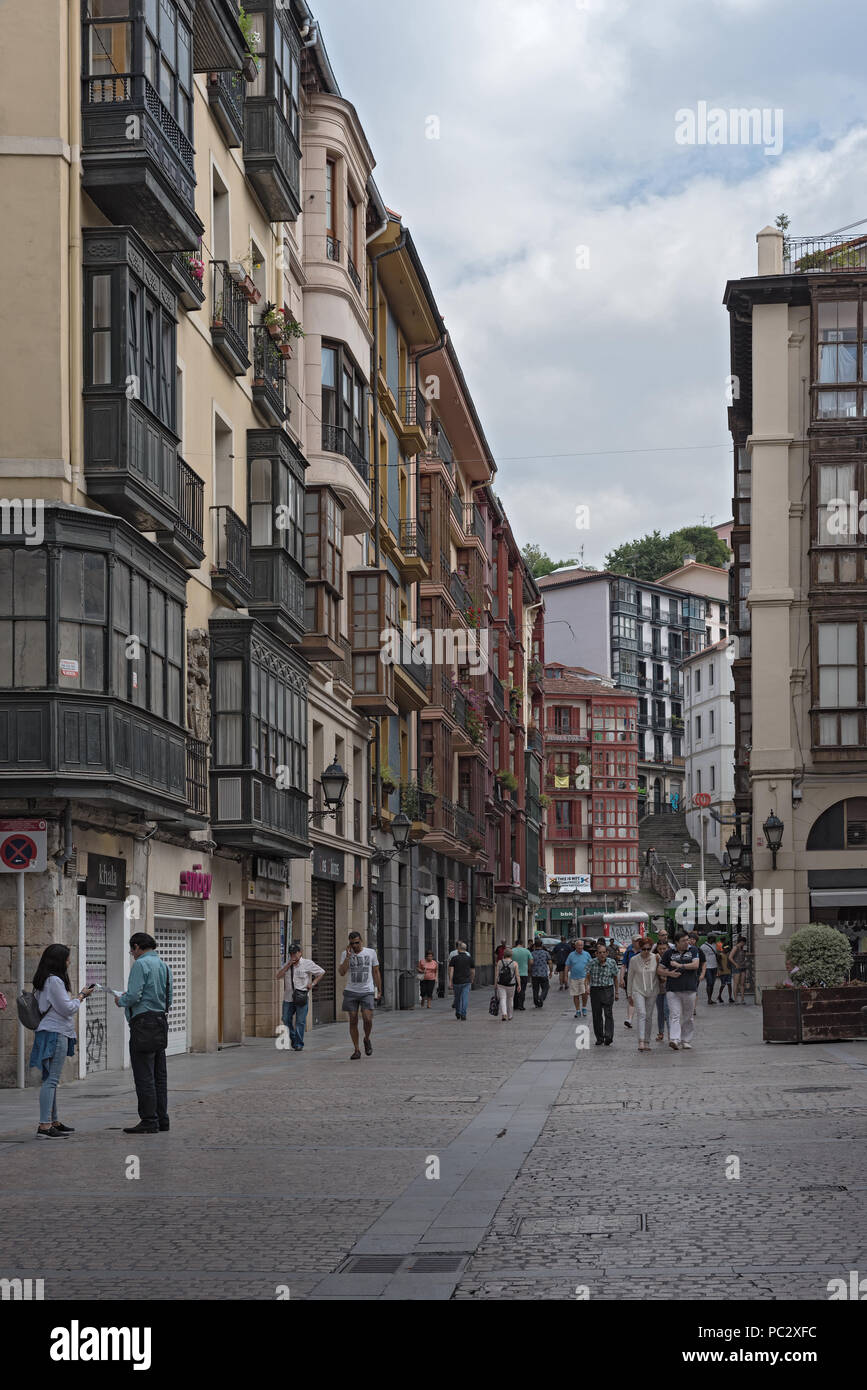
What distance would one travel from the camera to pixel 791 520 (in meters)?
45.8

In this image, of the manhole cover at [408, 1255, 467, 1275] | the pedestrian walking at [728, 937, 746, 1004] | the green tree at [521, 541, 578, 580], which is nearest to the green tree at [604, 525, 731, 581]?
the green tree at [521, 541, 578, 580]

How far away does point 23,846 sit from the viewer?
2025cm

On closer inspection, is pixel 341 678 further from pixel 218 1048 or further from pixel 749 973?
pixel 749 973

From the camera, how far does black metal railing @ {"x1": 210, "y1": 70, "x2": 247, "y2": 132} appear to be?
1107 inches

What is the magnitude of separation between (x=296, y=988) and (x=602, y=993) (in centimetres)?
446

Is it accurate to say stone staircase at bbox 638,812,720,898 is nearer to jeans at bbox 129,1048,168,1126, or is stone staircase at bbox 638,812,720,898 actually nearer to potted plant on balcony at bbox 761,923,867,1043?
potted plant on balcony at bbox 761,923,867,1043

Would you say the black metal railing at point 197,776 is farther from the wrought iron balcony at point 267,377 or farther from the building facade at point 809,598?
the building facade at point 809,598

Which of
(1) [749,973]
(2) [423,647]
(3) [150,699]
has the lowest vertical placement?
(1) [749,973]
